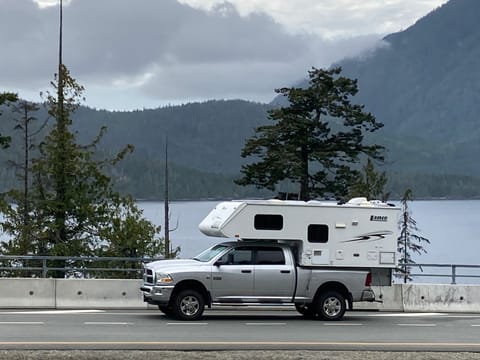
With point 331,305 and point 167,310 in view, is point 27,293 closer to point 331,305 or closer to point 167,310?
point 167,310

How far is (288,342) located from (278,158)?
2468 cm

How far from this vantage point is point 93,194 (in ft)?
121

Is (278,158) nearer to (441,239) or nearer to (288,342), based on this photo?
(288,342)

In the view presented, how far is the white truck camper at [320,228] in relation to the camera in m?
19.3

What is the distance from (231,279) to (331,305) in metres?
2.37

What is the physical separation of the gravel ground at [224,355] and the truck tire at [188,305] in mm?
5133

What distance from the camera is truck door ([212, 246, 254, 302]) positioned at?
18938 millimetres

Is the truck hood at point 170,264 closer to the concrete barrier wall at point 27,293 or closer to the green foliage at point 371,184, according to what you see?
the concrete barrier wall at point 27,293

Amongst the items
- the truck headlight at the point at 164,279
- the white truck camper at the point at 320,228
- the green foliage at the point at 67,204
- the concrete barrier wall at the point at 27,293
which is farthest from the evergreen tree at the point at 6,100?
the truck headlight at the point at 164,279

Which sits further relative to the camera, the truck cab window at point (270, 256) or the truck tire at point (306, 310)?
the truck tire at point (306, 310)

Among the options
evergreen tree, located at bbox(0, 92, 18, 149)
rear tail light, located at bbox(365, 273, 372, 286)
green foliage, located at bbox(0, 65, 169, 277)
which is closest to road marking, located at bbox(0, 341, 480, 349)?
rear tail light, located at bbox(365, 273, 372, 286)

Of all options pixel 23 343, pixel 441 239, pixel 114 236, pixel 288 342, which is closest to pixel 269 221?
pixel 288 342

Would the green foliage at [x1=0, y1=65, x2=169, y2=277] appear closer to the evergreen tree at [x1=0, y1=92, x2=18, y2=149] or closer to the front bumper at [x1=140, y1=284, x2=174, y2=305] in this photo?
the evergreen tree at [x1=0, y1=92, x2=18, y2=149]

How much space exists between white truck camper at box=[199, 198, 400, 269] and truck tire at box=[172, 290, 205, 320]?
1533mm
